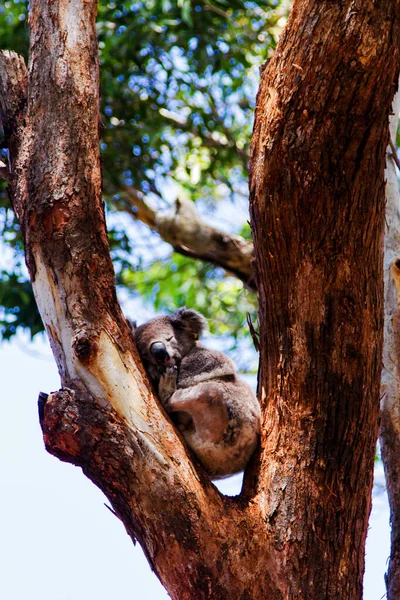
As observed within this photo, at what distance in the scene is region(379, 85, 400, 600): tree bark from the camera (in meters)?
3.47

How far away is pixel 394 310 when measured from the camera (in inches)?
159

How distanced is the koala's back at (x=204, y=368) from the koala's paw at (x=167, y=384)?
0.16 feet

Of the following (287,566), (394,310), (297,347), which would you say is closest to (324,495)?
(287,566)

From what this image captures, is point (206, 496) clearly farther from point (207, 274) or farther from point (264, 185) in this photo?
point (207, 274)

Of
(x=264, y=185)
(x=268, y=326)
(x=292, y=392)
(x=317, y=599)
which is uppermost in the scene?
(x=264, y=185)

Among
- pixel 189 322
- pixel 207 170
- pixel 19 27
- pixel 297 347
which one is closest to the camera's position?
pixel 297 347

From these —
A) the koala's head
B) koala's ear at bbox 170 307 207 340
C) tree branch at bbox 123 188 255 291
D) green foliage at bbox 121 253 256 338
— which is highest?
green foliage at bbox 121 253 256 338

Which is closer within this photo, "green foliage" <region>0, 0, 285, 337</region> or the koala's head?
the koala's head

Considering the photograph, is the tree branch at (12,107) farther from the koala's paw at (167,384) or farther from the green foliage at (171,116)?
the green foliage at (171,116)

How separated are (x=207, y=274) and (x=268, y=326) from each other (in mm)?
5566

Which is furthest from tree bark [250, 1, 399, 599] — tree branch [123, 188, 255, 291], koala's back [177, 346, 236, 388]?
tree branch [123, 188, 255, 291]

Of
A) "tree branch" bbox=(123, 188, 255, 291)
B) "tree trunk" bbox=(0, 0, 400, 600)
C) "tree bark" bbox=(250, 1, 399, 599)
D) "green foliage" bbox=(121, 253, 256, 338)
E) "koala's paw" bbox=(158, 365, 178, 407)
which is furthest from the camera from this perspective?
"green foliage" bbox=(121, 253, 256, 338)

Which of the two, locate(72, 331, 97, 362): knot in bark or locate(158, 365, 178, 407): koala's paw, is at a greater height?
locate(158, 365, 178, 407): koala's paw

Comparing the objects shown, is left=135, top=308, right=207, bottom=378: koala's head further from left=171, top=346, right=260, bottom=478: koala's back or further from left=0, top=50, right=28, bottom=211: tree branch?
left=0, top=50, right=28, bottom=211: tree branch
